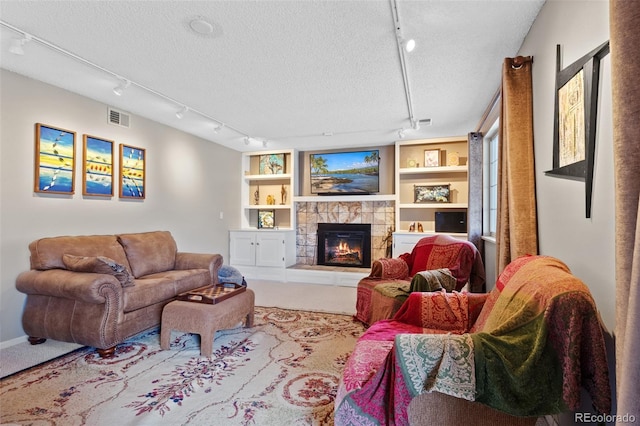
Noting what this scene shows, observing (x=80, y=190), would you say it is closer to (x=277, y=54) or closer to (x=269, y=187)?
(x=277, y=54)

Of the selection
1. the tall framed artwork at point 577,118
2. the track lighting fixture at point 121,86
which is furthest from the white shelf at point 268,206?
the tall framed artwork at point 577,118

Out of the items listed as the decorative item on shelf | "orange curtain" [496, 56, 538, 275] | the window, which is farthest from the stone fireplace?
"orange curtain" [496, 56, 538, 275]

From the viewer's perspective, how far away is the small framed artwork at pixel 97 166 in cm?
339

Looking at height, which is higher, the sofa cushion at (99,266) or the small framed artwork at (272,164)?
the small framed artwork at (272,164)

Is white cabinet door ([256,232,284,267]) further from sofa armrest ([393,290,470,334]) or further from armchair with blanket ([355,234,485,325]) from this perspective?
sofa armrest ([393,290,470,334])

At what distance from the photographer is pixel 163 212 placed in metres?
4.40

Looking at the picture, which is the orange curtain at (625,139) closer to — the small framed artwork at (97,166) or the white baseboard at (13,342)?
the white baseboard at (13,342)

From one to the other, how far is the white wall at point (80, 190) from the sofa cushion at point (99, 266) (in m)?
0.54

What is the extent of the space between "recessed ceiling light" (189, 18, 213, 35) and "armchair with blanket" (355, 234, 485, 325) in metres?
2.42

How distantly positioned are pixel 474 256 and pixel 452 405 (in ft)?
7.37

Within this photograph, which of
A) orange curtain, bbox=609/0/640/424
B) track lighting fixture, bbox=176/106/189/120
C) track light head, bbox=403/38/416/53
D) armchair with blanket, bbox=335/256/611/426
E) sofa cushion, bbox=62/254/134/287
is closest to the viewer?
orange curtain, bbox=609/0/640/424

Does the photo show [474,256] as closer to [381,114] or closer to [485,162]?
[485,162]

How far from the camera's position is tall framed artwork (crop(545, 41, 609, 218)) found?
1.34m

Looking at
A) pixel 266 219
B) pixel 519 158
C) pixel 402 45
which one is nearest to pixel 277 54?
pixel 402 45
